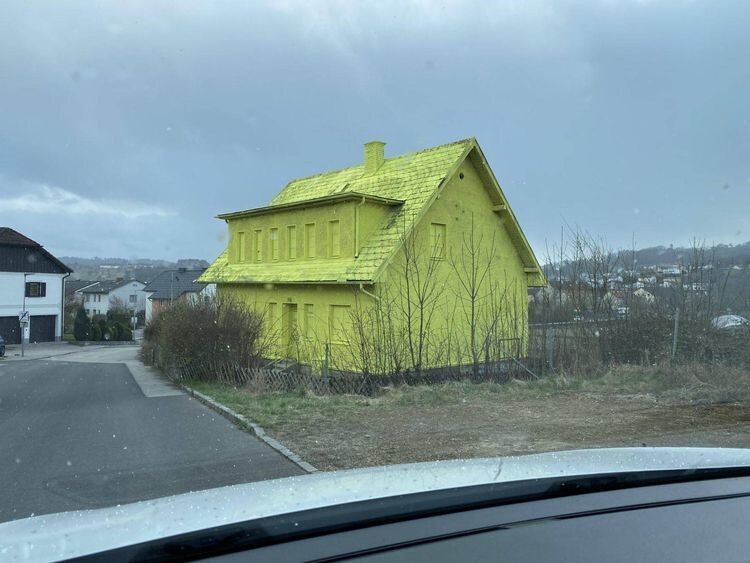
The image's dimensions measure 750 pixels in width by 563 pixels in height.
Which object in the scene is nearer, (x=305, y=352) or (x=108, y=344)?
(x=305, y=352)

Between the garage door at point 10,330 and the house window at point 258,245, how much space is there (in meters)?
37.8

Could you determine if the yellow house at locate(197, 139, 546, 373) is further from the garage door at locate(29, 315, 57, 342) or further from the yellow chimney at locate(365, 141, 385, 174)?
the garage door at locate(29, 315, 57, 342)

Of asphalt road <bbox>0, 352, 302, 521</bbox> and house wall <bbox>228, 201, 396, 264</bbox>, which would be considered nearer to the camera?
asphalt road <bbox>0, 352, 302, 521</bbox>

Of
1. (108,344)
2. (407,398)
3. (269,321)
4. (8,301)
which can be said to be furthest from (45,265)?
(407,398)

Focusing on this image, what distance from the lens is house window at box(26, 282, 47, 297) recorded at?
54.7m

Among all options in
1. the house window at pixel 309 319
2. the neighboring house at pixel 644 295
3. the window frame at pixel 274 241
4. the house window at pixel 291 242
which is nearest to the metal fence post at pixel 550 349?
the neighboring house at pixel 644 295

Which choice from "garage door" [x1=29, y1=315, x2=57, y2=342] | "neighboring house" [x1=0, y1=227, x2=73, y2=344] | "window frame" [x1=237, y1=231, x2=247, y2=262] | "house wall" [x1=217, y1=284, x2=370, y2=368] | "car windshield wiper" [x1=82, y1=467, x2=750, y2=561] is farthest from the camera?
"garage door" [x1=29, y1=315, x2=57, y2=342]

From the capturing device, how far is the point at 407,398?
1248 cm

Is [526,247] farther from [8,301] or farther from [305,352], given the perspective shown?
[8,301]

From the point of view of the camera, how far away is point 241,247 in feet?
87.8

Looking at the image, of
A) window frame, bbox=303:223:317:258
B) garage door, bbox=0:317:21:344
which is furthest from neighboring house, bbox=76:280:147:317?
window frame, bbox=303:223:317:258

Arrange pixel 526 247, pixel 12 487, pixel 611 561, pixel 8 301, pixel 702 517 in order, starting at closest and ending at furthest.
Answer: pixel 611 561 < pixel 702 517 < pixel 12 487 < pixel 526 247 < pixel 8 301

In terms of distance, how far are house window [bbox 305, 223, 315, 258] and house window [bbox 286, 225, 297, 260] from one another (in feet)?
2.14

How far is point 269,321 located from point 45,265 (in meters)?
39.8
